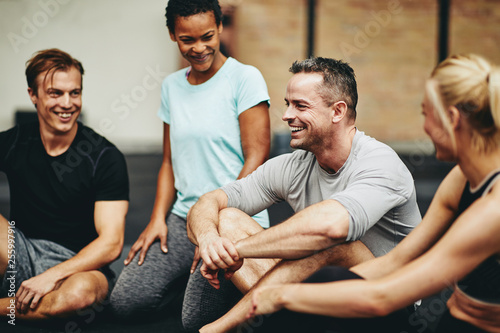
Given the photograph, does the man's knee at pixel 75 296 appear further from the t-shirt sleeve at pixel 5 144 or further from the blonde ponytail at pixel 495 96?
the blonde ponytail at pixel 495 96

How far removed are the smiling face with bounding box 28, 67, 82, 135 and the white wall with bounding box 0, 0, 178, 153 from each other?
5.55 metres

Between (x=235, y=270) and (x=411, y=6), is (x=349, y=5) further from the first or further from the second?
(x=235, y=270)

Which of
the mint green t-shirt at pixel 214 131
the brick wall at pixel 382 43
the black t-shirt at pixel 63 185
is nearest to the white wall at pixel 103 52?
the brick wall at pixel 382 43

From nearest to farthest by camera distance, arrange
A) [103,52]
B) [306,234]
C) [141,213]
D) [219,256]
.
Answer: [306,234]
[219,256]
[141,213]
[103,52]

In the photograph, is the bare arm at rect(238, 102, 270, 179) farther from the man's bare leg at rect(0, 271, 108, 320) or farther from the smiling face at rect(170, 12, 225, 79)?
the man's bare leg at rect(0, 271, 108, 320)

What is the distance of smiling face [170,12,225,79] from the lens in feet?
7.10

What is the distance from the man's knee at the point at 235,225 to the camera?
1816mm

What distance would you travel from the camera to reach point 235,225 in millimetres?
1846

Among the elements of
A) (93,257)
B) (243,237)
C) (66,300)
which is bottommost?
(66,300)

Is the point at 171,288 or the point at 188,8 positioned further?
the point at 171,288

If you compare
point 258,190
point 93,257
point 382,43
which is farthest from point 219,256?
point 382,43

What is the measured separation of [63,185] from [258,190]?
2.78 ft

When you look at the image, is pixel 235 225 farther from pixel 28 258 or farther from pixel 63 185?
pixel 28 258

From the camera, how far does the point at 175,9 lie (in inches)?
86.0
